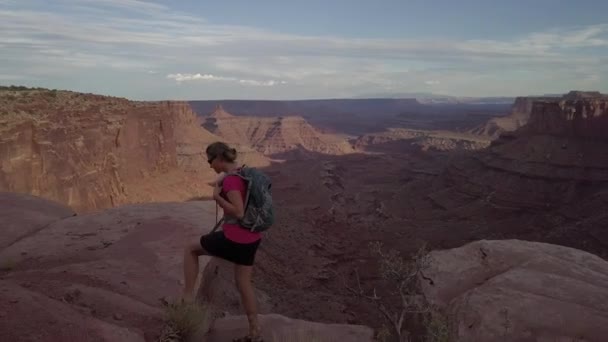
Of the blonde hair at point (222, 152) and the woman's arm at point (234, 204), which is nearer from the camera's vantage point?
the woman's arm at point (234, 204)

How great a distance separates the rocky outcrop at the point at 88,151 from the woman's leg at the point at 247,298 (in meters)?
16.7

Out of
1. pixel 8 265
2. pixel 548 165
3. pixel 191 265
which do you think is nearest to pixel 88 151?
pixel 8 265

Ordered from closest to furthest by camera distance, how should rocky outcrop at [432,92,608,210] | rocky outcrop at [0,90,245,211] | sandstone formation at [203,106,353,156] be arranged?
rocky outcrop at [0,90,245,211], rocky outcrop at [432,92,608,210], sandstone formation at [203,106,353,156]

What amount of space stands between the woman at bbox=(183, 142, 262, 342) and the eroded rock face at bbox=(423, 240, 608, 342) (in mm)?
3162

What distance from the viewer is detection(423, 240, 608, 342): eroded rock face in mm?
7066

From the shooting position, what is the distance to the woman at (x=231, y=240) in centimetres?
512

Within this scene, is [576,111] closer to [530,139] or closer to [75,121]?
[530,139]

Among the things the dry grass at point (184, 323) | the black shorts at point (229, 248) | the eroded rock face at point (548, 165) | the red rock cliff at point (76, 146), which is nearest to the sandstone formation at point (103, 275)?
the dry grass at point (184, 323)

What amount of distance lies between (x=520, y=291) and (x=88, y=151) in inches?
864

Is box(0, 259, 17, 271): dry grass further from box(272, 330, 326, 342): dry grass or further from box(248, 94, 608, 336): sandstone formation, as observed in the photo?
box(248, 94, 608, 336): sandstone formation

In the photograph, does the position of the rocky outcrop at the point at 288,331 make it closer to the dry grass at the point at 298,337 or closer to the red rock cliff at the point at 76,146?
the dry grass at the point at 298,337

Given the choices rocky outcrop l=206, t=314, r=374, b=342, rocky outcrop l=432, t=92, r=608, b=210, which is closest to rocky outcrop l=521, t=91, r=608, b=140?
rocky outcrop l=432, t=92, r=608, b=210

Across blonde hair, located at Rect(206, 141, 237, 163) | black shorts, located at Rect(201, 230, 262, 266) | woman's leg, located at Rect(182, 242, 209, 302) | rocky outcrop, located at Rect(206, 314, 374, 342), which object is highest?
blonde hair, located at Rect(206, 141, 237, 163)

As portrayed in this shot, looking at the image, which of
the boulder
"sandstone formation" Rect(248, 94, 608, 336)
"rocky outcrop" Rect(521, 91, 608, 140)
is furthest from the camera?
"rocky outcrop" Rect(521, 91, 608, 140)
